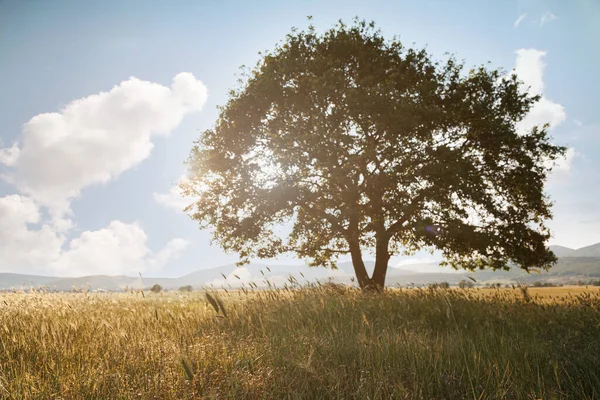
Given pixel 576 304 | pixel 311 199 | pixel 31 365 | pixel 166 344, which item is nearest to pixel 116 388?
pixel 166 344

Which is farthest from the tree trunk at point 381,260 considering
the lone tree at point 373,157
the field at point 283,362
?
the field at point 283,362

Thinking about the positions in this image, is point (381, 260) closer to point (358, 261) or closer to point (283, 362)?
point (358, 261)

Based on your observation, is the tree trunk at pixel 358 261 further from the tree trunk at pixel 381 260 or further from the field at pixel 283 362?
the field at pixel 283 362

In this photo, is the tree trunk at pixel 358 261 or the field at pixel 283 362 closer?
the field at pixel 283 362

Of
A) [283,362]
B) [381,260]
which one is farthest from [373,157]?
[283,362]

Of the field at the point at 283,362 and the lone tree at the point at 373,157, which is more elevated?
the lone tree at the point at 373,157

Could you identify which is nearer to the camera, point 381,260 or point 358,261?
point 381,260

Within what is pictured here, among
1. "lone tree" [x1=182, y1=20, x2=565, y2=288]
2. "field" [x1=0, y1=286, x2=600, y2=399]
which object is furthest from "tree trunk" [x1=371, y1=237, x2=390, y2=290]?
"field" [x1=0, y1=286, x2=600, y2=399]

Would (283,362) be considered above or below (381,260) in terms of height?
below

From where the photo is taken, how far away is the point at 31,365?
14.3 feet

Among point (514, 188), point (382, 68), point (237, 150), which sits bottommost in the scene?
point (514, 188)

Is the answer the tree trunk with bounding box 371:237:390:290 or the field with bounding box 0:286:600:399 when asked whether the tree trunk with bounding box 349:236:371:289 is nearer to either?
the tree trunk with bounding box 371:237:390:290

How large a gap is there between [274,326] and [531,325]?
497 centimetres

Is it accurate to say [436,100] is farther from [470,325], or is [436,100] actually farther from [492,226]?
[470,325]
